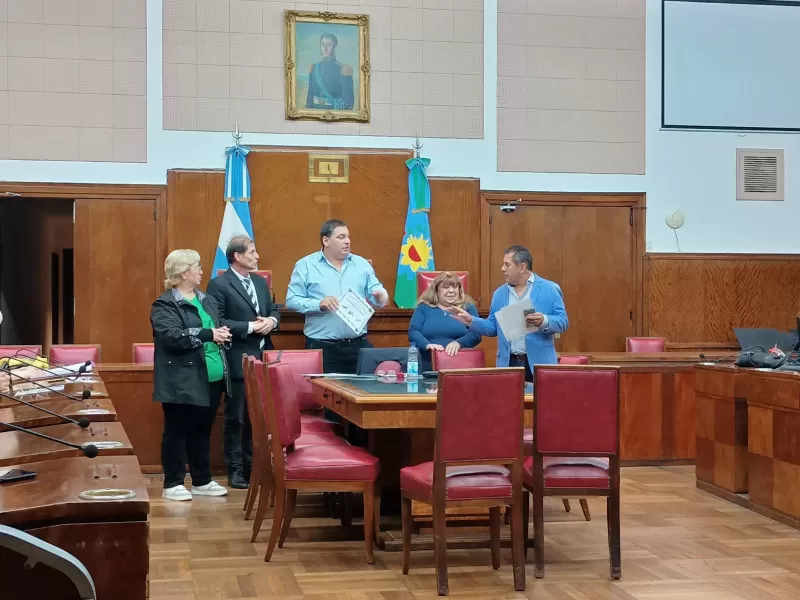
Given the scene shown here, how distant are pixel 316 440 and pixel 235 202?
422 centimetres

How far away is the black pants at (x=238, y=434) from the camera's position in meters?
6.26

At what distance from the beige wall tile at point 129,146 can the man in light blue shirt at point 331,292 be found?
3.11m

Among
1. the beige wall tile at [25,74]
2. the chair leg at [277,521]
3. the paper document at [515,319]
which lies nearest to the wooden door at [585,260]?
the paper document at [515,319]

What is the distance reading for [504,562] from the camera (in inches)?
175

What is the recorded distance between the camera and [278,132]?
8.99 meters

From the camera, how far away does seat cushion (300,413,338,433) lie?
543 cm

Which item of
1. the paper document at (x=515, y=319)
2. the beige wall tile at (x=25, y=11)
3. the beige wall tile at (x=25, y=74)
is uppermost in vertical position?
the beige wall tile at (x=25, y=11)

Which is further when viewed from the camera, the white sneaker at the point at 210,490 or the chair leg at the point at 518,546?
the white sneaker at the point at 210,490

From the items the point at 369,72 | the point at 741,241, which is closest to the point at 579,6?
the point at 369,72

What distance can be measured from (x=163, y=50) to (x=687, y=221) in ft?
17.1

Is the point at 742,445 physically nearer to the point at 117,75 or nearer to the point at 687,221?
the point at 687,221

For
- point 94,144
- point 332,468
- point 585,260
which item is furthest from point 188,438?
point 585,260

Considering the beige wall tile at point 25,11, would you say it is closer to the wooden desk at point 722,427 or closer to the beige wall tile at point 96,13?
the beige wall tile at point 96,13

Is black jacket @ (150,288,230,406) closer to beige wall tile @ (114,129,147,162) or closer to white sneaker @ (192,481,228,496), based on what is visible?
white sneaker @ (192,481,228,496)
